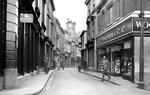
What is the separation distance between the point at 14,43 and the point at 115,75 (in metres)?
10.7

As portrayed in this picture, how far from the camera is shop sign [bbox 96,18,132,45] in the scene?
14.5 metres

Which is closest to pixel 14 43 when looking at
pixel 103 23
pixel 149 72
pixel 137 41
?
pixel 137 41

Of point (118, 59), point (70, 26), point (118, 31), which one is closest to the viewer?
point (118, 31)

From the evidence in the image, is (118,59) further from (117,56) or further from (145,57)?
(145,57)

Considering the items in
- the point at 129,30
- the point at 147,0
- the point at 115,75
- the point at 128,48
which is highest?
the point at 147,0

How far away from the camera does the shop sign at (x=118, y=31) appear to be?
47.4 ft

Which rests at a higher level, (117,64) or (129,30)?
(129,30)

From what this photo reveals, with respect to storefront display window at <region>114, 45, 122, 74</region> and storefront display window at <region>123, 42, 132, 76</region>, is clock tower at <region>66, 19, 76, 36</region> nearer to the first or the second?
storefront display window at <region>114, 45, 122, 74</region>

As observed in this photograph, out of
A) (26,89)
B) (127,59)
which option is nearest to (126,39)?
(127,59)

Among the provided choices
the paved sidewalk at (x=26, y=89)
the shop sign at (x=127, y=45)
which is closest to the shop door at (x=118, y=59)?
the shop sign at (x=127, y=45)

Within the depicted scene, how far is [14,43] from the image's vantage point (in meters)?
9.98

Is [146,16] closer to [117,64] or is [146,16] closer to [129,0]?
[129,0]

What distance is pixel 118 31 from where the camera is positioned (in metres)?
16.9

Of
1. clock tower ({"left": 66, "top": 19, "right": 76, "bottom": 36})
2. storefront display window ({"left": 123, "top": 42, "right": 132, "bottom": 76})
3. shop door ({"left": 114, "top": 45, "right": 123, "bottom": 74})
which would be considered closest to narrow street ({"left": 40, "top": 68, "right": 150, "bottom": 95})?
storefront display window ({"left": 123, "top": 42, "right": 132, "bottom": 76})
